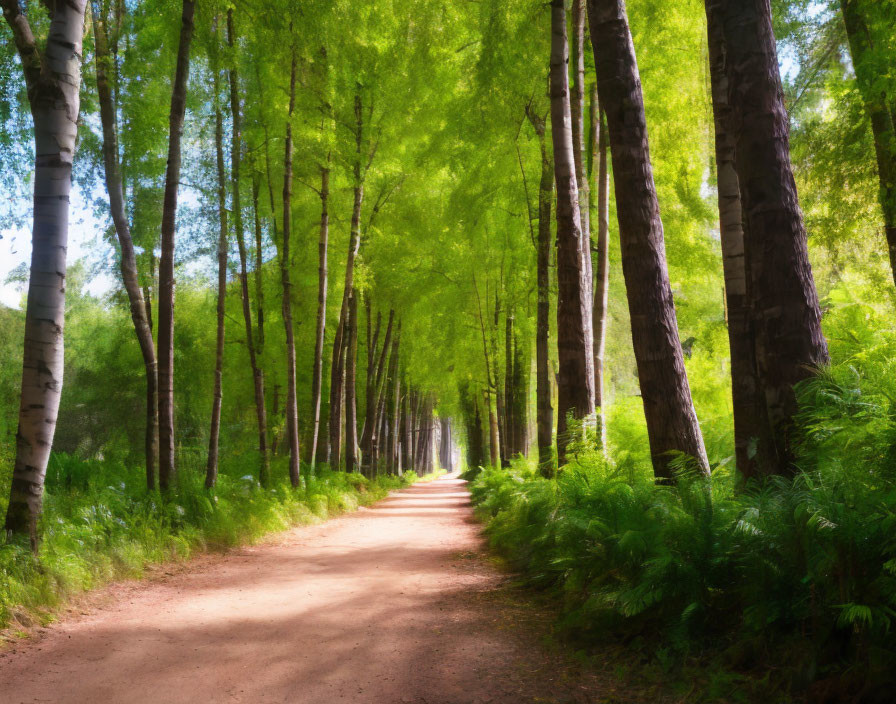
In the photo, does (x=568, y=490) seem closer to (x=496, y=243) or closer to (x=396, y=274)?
(x=496, y=243)

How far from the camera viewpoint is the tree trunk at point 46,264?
5.73 meters

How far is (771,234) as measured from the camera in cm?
486

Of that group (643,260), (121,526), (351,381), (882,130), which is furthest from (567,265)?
(351,381)

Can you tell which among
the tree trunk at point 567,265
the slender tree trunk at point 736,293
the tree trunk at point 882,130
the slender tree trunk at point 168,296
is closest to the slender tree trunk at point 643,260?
the slender tree trunk at point 736,293

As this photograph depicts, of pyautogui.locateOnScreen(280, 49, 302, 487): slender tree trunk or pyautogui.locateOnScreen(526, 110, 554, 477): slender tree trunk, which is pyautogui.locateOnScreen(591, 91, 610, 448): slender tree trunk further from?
pyautogui.locateOnScreen(280, 49, 302, 487): slender tree trunk

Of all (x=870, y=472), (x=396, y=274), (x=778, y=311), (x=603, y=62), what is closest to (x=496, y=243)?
(x=396, y=274)

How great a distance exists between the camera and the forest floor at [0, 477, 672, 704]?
12.4 ft

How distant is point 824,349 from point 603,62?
3.43 m

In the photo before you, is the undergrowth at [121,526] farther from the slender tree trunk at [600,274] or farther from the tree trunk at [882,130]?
the tree trunk at [882,130]

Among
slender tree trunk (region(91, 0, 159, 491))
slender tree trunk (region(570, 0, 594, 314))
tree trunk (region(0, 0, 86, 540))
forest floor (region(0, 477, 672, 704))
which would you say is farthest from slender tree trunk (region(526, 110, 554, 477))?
tree trunk (region(0, 0, 86, 540))

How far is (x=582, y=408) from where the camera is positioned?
29.9ft

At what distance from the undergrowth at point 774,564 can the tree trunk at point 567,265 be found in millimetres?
3593

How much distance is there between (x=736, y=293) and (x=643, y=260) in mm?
896

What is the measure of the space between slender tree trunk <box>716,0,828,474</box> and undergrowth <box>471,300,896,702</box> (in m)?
0.22
